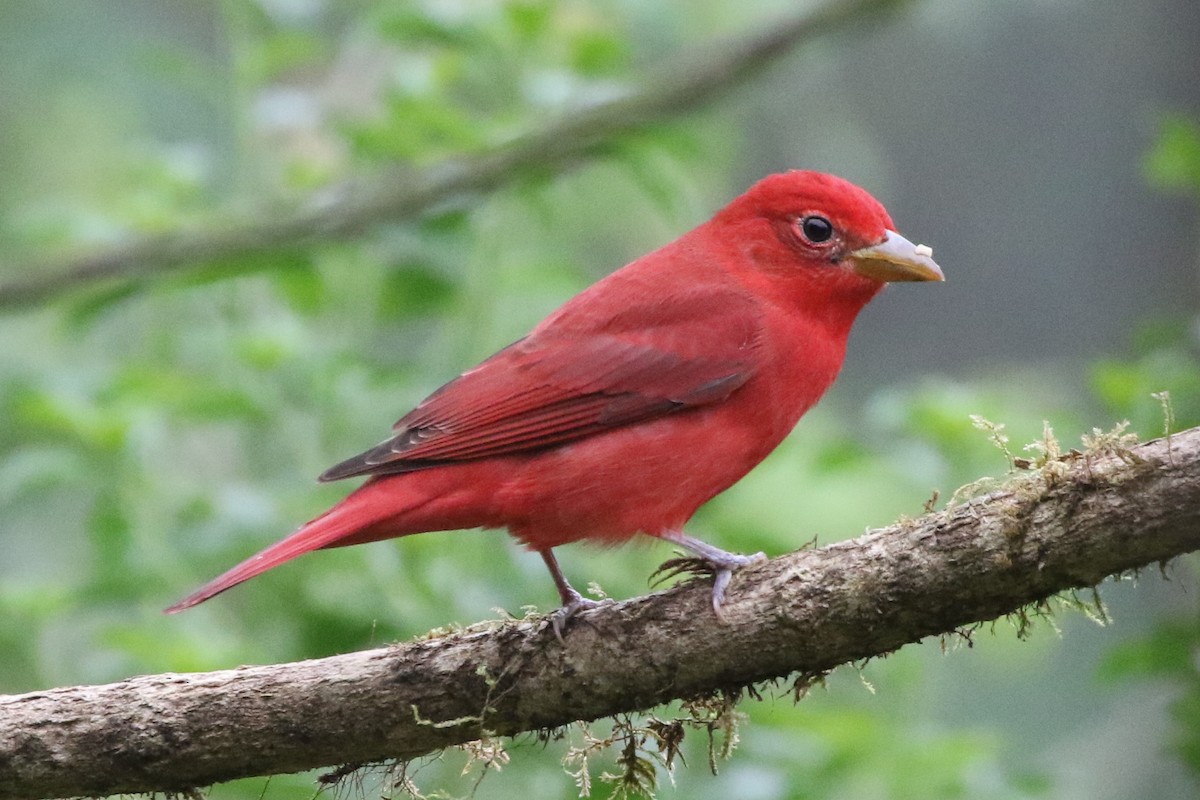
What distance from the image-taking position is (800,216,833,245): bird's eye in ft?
13.5

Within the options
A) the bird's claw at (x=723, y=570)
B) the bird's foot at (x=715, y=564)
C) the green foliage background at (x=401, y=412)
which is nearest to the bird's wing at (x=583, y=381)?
the green foliage background at (x=401, y=412)

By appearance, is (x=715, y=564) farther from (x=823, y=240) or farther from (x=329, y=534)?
(x=823, y=240)

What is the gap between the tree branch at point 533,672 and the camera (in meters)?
2.69

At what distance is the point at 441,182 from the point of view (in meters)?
5.04

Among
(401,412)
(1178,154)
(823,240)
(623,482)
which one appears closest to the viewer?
(623,482)

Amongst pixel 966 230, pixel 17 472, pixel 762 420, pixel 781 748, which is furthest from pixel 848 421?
pixel 17 472

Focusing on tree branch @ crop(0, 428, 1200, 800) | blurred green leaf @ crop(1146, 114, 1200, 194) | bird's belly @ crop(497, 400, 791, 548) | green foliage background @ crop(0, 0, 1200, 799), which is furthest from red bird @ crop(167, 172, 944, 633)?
blurred green leaf @ crop(1146, 114, 1200, 194)

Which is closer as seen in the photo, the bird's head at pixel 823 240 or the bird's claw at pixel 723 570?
the bird's claw at pixel 723 570

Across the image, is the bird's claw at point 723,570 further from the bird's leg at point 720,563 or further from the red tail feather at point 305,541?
the red tail feather at point 305,541

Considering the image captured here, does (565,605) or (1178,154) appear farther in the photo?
(1178,154)

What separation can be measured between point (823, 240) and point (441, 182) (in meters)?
1.51

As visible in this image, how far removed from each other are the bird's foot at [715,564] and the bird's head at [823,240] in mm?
1070

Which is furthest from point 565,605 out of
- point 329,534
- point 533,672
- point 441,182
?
point 441,182

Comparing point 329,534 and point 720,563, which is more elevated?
point 329,534
